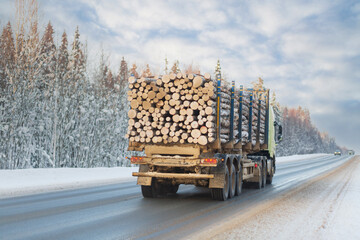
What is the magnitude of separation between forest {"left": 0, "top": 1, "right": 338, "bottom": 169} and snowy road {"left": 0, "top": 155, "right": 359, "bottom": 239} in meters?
10.8

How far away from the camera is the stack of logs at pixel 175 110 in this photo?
976 centimetres

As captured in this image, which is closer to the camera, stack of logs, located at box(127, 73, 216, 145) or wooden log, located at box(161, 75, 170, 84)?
stack of logs, located at box(127, 73, 216, 145)

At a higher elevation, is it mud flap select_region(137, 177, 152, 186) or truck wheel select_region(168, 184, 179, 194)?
mud flap select_region(137, 177, 152, 186)

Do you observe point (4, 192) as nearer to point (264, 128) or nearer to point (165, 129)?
point (165, 129)

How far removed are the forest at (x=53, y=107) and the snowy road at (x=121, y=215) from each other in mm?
10819

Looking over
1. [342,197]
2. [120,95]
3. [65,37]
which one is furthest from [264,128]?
[65,37]


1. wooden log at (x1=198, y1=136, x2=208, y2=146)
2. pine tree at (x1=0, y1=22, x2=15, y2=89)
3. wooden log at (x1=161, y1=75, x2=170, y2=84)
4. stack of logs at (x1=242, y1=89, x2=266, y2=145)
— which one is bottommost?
wooden log at (x1=198, y1=136, x2=208, y2=146)

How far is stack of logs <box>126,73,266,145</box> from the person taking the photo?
976cm

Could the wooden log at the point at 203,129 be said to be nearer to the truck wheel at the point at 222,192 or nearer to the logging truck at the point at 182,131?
the logging truck at the point at 182,131

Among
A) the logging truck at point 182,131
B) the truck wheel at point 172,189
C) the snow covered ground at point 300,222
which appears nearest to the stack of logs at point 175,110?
the logging truck at point 182,131

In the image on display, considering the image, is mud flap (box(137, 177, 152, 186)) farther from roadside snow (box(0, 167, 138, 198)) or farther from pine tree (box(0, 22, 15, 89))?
pine tree (box(0, 22, 15, 89))

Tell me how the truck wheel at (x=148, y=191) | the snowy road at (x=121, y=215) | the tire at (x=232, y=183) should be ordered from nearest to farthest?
1. the snowy road at (x=121, y=215)
2. the truck wheel at (x=148, y=191)
3. the tire at (x=232, y=183)

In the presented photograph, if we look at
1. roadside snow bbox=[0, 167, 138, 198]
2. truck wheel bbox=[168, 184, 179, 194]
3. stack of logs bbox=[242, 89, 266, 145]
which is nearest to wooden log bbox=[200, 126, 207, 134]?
stack of logs bbox=[242, 89, 266, 145]

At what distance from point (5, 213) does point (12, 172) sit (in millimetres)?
7656
